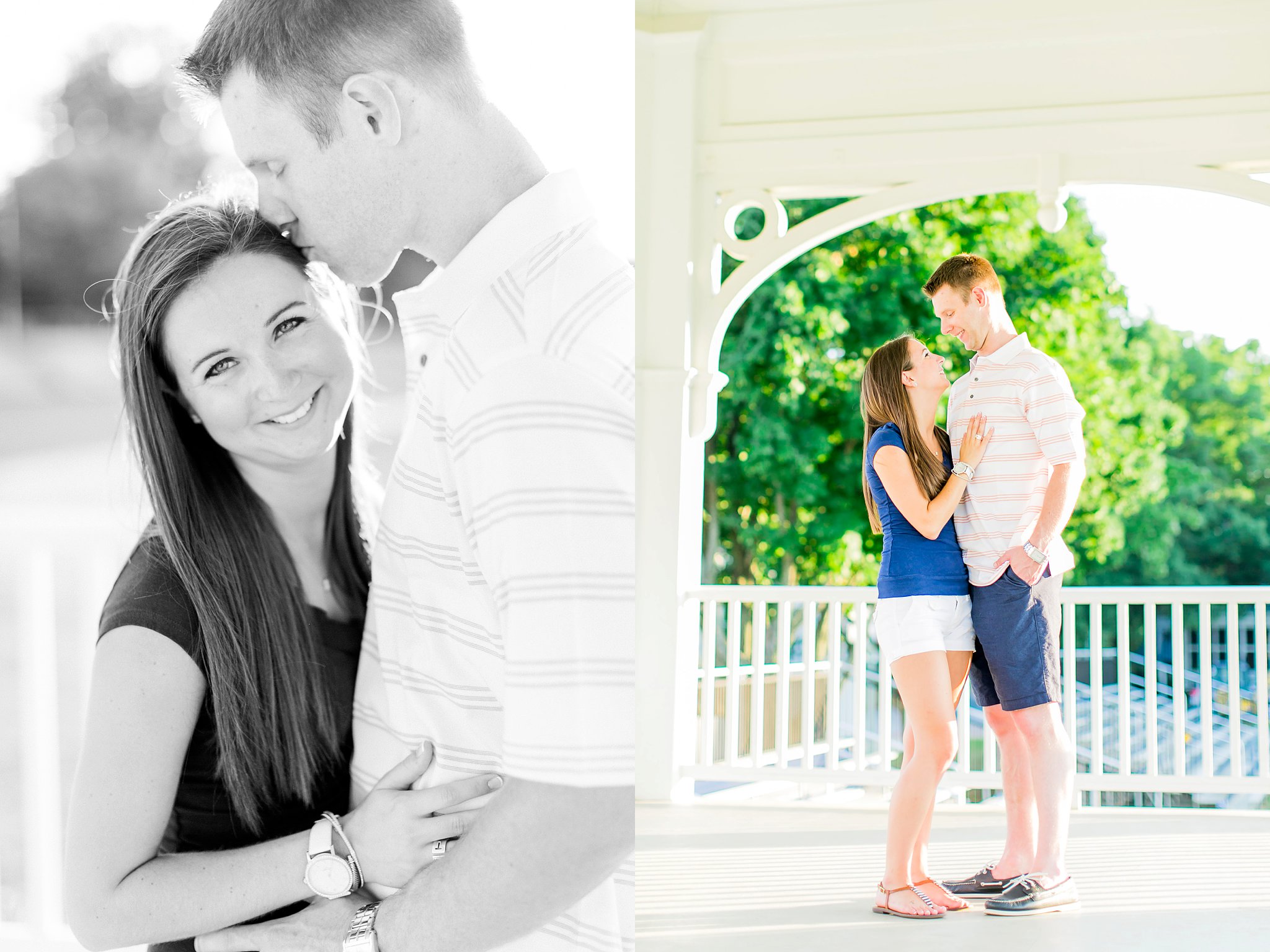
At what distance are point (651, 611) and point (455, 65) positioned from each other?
11.0ft

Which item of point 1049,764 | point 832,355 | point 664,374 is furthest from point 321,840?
point 832,355

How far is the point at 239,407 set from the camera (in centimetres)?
Answer: 120

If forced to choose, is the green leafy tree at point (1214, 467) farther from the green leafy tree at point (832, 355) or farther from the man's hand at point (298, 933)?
the man's hand at point (298, 933)

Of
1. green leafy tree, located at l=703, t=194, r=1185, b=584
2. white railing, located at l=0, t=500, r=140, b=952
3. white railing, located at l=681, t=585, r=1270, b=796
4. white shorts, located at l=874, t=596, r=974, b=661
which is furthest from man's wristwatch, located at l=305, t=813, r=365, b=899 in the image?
green leafy tree, located at l=703, t=194, r=1185, b=584

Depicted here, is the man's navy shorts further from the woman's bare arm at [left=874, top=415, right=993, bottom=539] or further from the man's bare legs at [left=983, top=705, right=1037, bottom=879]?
the woman's bare arm at [left=874, top=415, right=993, bottom=539]

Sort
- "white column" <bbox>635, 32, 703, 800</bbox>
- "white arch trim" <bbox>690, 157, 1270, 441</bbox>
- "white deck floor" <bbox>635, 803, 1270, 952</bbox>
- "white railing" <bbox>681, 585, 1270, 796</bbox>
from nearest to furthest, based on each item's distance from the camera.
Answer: "white deck floor" <bbox>635, 803, 1270, 952</bbox>
"white railing" <bbox>681, 585, 1270, 796</bbox>
"white arch trim" <bbox>690, 157, 1270, 441</bbox>
"white column" <bbox>635, 32, 703, 800</bbox>

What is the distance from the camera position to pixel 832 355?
12789 millimetres

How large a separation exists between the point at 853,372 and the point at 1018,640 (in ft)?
33.5

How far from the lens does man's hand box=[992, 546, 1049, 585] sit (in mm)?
2625

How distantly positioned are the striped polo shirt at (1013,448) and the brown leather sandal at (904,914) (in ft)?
2.65

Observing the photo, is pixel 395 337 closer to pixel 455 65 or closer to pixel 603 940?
pixel 455 65

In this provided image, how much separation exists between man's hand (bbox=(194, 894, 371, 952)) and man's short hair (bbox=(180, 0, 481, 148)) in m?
0.86

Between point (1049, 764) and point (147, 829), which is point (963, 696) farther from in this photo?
point (147, 829)

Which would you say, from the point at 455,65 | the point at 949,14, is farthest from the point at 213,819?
the point at 949,14
